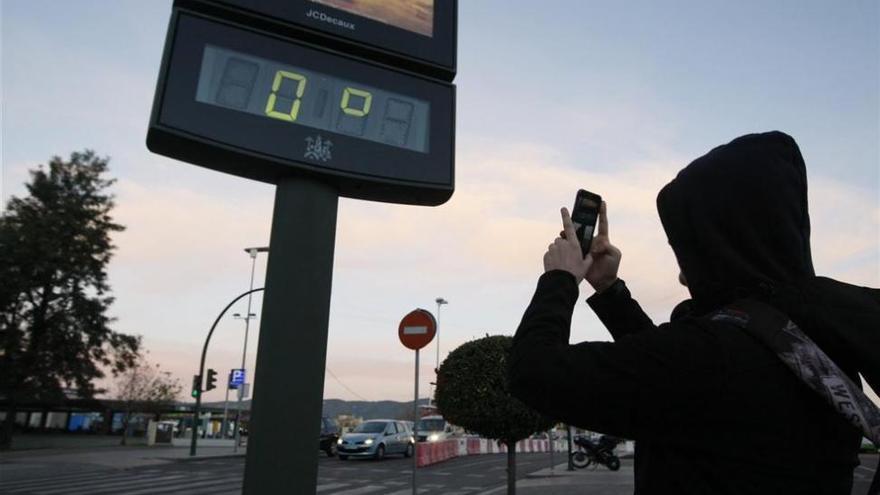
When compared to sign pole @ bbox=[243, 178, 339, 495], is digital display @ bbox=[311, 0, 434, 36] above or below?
above

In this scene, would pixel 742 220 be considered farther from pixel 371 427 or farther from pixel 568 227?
pixel 371 427

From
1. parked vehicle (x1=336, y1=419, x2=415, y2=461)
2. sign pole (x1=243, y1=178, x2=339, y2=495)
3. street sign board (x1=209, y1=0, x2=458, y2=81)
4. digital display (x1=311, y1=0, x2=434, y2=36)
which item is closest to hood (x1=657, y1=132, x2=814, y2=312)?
sign pole (x1=243, y1=178, x2=339, y2=495)

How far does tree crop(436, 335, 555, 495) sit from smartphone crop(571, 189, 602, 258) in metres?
7.24

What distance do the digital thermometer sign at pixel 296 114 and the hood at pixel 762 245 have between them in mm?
1652

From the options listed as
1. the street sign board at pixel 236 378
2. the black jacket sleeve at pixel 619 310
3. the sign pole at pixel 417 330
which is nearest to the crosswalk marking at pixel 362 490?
the sign pole at pixel 417 330

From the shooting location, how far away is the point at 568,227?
1.71 metres

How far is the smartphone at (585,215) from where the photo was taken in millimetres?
1829

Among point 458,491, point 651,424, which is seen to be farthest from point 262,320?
point 458,491

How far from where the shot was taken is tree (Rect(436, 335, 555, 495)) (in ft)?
30.4

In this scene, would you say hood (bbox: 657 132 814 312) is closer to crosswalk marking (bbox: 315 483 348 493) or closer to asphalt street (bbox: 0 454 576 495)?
asphalt street (bbox: 0 454 576 495)

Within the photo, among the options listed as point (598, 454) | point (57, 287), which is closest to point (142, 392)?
point (57, 287)

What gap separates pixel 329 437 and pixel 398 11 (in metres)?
24.8

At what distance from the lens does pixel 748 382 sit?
1.21 m

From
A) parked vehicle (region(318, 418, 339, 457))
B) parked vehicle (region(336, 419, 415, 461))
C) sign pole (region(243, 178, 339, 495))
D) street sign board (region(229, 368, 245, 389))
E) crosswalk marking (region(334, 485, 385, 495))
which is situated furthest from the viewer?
street sign board (region(229, 368, 245, 389))
